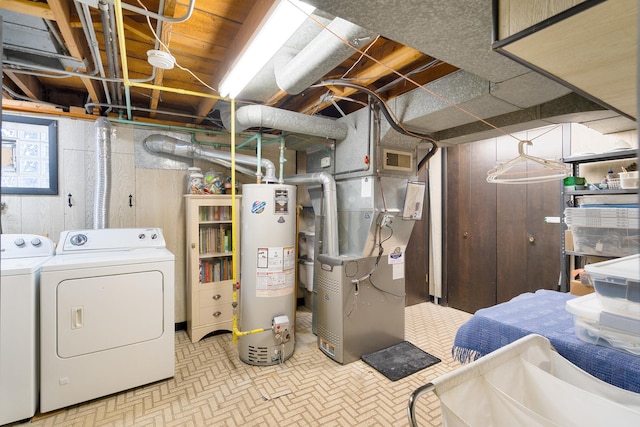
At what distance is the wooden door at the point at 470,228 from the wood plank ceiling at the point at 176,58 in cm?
163

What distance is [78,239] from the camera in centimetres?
252

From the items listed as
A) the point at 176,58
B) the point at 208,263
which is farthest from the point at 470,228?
the point at 176,58

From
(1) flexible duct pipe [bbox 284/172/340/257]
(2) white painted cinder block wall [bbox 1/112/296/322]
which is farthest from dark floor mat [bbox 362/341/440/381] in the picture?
(2) white painted cinder block wall [bbox 1/112/296/322]

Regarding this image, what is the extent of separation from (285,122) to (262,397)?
2.21 metres

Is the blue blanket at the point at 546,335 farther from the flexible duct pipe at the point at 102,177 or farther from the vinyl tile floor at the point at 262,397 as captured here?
the flexible duct pipe at the point at 102,177

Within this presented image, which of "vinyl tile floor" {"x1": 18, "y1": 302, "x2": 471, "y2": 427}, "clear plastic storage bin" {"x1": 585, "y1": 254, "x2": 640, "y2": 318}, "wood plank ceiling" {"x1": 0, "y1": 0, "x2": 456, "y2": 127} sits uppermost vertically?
"wood plank ceiling" {"x1": 0, "y1": 0, "x2": 456, "y2": 127}

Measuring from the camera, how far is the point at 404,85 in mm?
2705

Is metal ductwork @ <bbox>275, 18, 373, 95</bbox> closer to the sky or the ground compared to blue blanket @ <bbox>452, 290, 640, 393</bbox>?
closer to the sky

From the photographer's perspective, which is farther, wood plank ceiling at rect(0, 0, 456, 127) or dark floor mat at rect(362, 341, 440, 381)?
dark floor mat at rect(362, 341, 440, 381)

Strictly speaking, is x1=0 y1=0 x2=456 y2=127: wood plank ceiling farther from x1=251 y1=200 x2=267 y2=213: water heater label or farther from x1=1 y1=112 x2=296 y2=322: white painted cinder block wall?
x1=251 y1=200 x2=267 y2=213: water heater label

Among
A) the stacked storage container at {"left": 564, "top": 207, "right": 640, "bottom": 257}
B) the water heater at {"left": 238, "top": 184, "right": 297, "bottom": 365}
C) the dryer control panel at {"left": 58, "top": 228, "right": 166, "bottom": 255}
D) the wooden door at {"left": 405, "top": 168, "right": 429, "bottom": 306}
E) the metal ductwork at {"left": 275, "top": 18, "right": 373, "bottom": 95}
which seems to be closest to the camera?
the metal ductwork at {"left": 275, "top": 18, "right": 373, "bottom": 95}

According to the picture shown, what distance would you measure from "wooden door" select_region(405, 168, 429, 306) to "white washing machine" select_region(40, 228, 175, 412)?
2997mm

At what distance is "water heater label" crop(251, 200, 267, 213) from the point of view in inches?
106

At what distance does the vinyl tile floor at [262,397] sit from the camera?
78.7 inches
